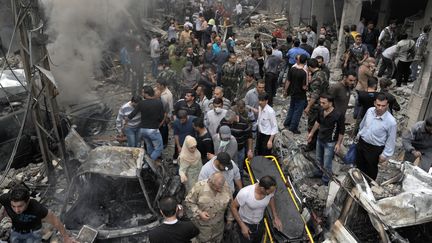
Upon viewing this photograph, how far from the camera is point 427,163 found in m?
5.77

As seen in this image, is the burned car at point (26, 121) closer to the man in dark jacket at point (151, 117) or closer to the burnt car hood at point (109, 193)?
the burnt car hood at point (109, 193)

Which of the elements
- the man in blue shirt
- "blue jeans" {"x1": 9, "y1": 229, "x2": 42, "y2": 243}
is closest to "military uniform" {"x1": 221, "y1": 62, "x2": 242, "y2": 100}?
the man in blue shirt

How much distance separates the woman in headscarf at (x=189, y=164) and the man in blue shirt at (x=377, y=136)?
2586 millimetres

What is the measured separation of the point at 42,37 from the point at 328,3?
15541mm

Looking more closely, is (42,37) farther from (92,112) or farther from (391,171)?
(391,171)

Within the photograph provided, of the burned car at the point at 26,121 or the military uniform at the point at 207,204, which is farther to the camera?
A: the burned car at the point at 26,121

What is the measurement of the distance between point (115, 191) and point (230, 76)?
436cm

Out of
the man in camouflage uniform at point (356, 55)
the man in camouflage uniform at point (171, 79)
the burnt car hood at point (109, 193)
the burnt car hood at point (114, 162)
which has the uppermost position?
the man in camouflage uniform at point (356, 55)

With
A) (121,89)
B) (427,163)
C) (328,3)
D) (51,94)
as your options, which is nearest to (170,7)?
(328,3)

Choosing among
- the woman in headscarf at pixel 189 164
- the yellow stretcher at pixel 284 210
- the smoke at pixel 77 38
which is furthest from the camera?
the smoke at pixel 77 38

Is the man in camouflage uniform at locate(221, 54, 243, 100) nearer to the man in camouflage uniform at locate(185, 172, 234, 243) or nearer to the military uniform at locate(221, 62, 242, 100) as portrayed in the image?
the military uniform at locate(221, 62, 242, 100)

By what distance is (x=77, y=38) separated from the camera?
1088 cm

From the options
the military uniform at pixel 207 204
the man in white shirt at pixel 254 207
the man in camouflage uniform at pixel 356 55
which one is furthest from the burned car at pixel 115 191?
the man in camouflage uniform at pixel 356 55

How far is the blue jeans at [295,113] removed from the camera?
816 centimetres
